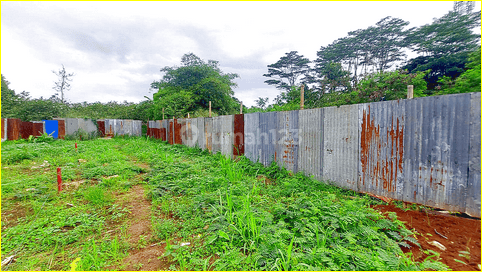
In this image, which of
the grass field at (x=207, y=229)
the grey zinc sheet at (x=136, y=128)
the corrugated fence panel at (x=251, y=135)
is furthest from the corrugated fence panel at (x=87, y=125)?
the corrugated fence panel at (x=251, y=135)

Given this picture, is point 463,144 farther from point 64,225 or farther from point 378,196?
point 64,225

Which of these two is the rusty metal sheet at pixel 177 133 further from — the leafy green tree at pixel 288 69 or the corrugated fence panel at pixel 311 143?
the leafy green tree at pixel 288 69

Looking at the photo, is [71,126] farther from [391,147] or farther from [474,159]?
[474,159]

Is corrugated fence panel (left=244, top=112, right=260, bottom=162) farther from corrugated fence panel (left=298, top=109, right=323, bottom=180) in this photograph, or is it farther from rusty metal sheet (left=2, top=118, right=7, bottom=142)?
rusty metal sheet (left=2, top=118, right=7, bottom=142)

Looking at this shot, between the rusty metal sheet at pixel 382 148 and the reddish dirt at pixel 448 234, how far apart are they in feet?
1.70

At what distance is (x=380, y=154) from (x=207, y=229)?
3125 millimetres

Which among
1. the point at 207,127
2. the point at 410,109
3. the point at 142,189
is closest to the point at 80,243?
the point at 142,189

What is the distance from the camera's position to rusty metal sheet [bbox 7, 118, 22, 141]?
493 inches

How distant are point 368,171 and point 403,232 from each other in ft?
4.57

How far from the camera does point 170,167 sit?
5.95 m

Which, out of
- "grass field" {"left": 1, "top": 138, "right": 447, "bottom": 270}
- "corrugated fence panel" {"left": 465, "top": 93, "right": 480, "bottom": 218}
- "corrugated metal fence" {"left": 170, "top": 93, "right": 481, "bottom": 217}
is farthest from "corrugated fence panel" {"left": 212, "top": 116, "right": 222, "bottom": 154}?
"corrugated fence panel" {"left": 465, "top": 93, "right": 480, "bottom": 218}

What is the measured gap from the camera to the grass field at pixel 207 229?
201 centimetres

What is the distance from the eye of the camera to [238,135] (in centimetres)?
677

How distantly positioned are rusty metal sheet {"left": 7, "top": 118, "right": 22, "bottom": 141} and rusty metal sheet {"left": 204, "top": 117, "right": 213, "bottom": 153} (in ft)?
44.4
